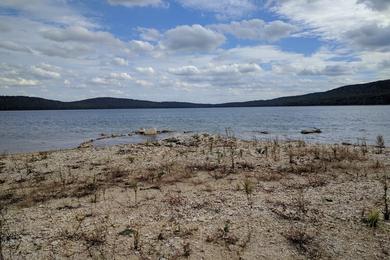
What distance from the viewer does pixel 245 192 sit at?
34.1ft

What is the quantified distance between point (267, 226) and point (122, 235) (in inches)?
126

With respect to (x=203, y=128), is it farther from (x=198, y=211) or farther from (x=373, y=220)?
(x=373, y=220)

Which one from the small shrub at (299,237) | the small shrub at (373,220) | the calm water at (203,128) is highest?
the small shrub at (373,220)

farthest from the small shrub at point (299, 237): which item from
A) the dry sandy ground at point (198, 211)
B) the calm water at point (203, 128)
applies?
the calm water at point (203, 128)

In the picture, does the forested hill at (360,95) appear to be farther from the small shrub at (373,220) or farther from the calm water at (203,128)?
the small shrub at (373,220)

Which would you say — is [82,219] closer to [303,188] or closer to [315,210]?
[315,210]

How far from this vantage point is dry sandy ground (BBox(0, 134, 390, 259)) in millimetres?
6727

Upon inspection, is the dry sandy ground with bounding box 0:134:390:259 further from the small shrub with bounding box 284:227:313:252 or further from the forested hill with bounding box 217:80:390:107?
the forested hill with bounding box 217:80:390:107

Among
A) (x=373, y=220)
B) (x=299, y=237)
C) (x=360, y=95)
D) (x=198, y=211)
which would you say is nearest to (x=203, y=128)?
(x=198, y=211)

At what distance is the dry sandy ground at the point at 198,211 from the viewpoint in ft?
22.1

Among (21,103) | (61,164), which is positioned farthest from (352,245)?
(21,103)

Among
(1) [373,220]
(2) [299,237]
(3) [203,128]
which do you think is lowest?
(3) [203,128]

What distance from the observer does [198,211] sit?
8.77 meters

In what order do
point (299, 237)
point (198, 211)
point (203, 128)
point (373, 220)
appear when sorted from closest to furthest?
point (299, 237) < point (373, 220) < point (198, 211) < point (203, 128)
